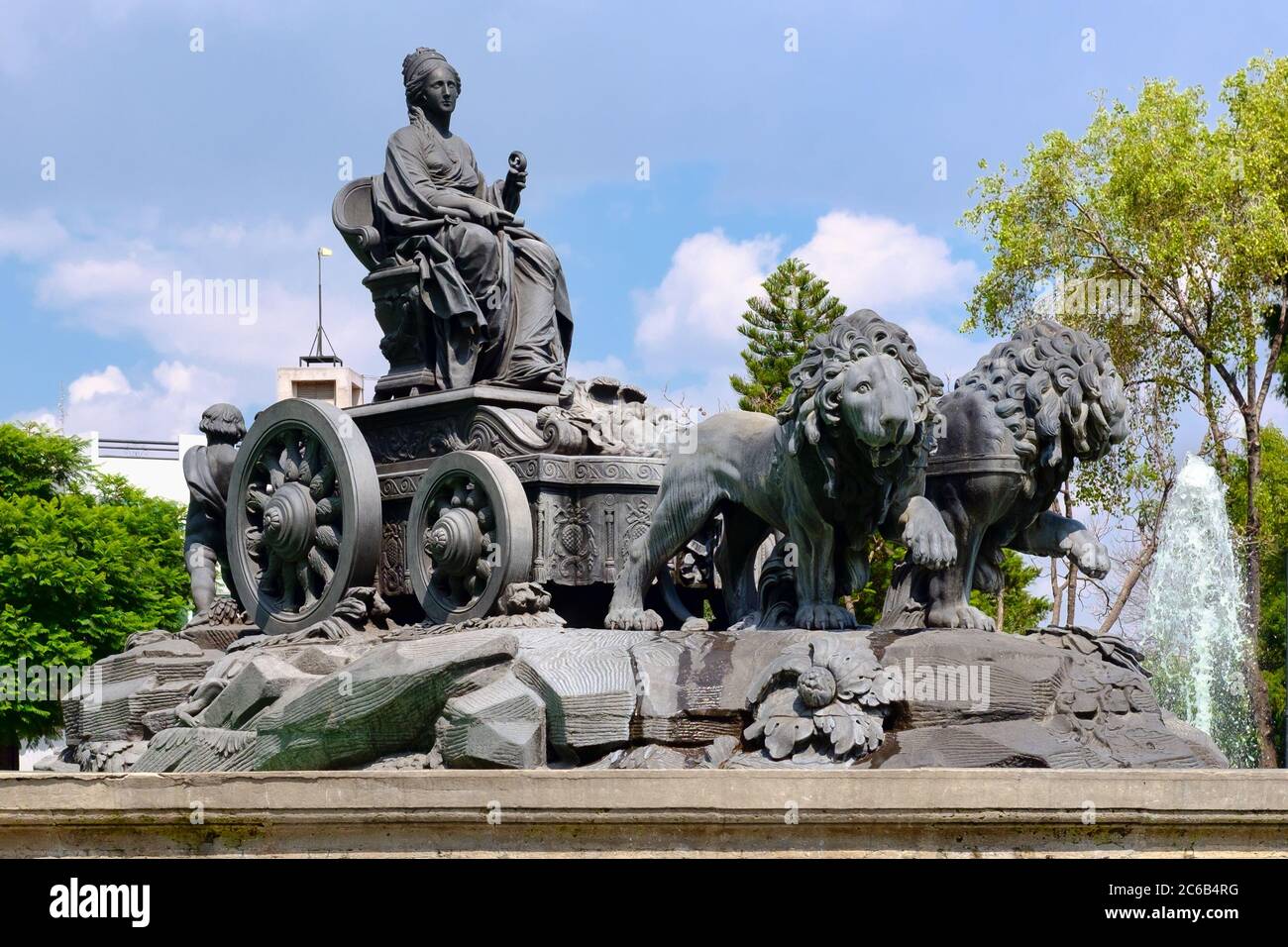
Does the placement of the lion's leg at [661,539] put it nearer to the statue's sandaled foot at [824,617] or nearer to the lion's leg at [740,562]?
the lion's leg at [740,562]

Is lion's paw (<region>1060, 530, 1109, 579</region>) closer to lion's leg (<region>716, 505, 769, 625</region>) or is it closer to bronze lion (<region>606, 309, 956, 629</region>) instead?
bronze lion (<region>606, 309, 956, 629</region>)

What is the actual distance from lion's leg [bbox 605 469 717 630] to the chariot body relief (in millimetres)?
1421

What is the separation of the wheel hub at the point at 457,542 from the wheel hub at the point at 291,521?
88 cm

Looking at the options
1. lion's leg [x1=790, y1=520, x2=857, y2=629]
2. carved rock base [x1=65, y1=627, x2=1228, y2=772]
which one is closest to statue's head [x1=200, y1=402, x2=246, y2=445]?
carved rock base [x1=65, y1=627, x2=1228, y2=772]

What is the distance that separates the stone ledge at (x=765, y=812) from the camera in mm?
6648

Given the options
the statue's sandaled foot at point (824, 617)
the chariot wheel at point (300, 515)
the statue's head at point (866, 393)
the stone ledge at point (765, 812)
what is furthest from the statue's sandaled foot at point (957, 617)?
the chariot wheel at point (300, 515)

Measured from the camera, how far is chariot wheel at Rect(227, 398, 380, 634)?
9.61m

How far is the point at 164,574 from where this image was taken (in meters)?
27.4

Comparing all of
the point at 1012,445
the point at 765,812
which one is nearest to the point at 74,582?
the point at 1012,445

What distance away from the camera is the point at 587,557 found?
9438 millimetres

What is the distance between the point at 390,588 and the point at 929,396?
323 cm
